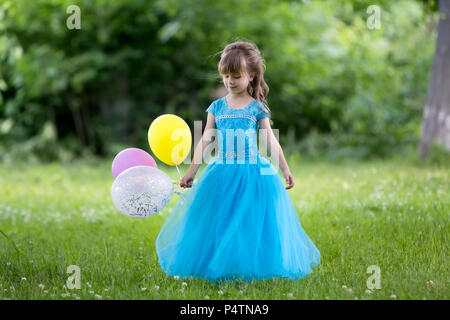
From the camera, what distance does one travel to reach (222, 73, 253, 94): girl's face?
378 cm

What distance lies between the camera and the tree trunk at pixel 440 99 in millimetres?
8609

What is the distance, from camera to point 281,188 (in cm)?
384

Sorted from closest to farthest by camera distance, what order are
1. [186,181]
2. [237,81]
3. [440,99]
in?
[237,81]
[186,181]
[440,99]

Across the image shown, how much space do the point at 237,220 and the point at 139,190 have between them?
74 centimetres

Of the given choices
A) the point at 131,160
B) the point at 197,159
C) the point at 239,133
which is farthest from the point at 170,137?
the point at 239,133

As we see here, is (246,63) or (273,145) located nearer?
(246,63)

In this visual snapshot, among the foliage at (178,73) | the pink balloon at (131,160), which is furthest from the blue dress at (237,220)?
the foliage at (178,73)

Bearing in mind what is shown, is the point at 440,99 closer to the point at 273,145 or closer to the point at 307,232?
the point at 307,232

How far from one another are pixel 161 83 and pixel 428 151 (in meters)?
7.35

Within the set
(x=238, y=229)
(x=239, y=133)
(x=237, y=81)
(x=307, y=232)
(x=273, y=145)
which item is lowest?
(x=307, y=232)

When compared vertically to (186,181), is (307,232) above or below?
below

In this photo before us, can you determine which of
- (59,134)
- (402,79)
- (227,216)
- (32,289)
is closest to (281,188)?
(227,216)

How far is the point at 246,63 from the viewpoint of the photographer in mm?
3791

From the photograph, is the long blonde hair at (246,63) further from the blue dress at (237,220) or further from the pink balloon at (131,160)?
the pink balloon at (131,160)
